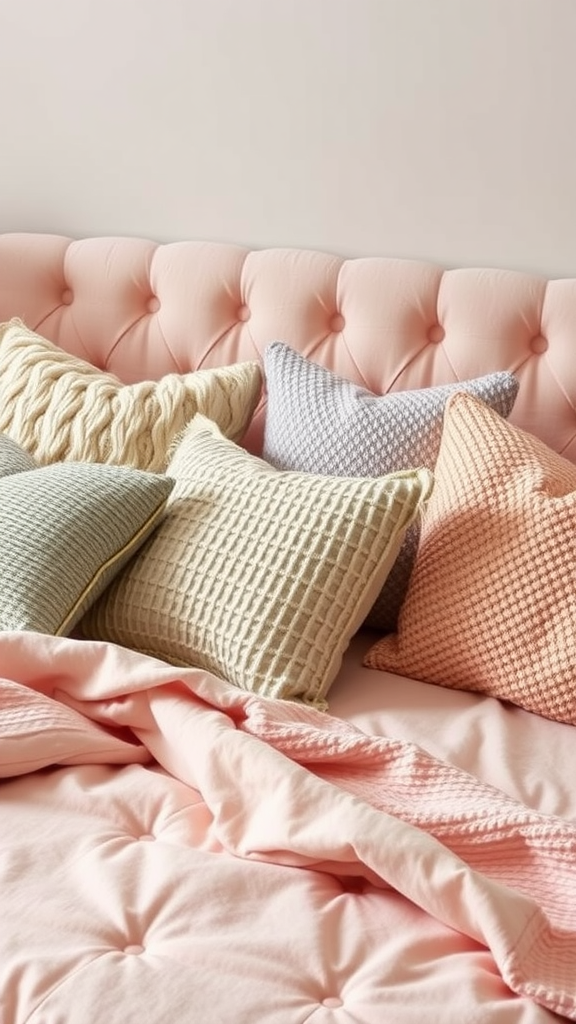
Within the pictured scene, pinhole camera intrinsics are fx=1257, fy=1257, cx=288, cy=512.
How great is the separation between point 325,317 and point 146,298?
0.32 m

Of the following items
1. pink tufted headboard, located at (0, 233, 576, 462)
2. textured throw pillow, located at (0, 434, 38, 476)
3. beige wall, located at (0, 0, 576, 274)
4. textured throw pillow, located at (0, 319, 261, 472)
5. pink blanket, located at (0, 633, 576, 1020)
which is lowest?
pink blanket, located at (0, 633, 576, 1020)

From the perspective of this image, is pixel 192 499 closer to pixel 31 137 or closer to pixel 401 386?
pixel 401 386

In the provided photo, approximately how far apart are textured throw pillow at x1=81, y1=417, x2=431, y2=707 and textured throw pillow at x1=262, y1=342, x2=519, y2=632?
126 millimetres

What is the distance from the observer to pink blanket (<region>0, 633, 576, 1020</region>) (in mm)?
988

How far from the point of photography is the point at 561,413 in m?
1.81

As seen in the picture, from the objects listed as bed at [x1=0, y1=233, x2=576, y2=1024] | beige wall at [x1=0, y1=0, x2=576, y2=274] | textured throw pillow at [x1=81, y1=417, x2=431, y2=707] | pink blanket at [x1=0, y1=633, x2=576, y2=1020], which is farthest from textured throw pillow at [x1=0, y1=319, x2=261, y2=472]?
pink blanket at [x1=0, y1=633, x2=576, y2=1020]

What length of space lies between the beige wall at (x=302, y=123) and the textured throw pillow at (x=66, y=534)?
697 millimetres

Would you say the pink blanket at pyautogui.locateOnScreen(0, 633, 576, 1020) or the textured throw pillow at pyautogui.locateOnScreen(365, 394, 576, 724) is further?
the textured throw pillow at pyautogui.locateOnScreen(365, 394, 576, 724)

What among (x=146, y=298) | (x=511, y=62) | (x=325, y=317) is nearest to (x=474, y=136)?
Answer: (x=511, y=62)

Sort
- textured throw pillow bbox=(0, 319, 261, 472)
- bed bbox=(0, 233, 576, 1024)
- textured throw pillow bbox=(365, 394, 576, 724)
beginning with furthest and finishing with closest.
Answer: textured throw pillow bbox=(0, 319, 261, 472) < textured throw pillow bbox=(365, 394, 576, 724) < bed bbox=(0, 233, 576, 1024)

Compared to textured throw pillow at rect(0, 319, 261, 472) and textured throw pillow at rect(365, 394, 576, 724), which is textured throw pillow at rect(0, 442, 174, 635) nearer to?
textured throw pillow at rect(0, 319, 261, 472)

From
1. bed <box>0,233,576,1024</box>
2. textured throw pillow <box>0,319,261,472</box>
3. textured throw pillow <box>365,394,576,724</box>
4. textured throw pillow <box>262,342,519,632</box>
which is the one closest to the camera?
bed <box>0,233,576,1024</box>

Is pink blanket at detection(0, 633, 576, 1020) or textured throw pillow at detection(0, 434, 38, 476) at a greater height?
textured throw pillow at detection(0, 434, 38, 476)

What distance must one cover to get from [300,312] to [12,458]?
20.7 inches
